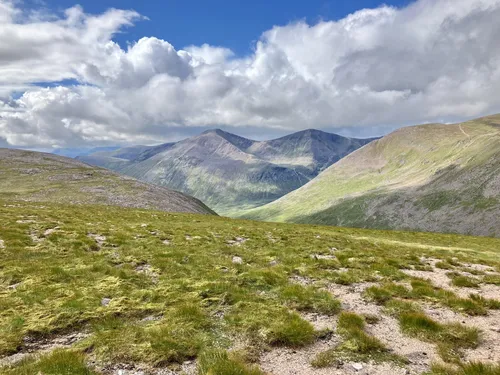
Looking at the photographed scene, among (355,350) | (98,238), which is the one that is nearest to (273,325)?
(355,350)

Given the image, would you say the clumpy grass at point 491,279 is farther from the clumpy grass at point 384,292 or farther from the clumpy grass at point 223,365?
the clumpy grass at point 223,365

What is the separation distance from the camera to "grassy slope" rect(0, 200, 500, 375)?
945 cm

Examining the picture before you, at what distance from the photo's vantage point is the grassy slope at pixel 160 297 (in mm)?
9453

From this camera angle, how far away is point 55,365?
827cm

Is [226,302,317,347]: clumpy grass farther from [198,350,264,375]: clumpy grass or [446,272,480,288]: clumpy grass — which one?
[446,272,480,288]: clumpy grass

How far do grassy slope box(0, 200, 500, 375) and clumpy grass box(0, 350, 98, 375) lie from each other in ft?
0.09

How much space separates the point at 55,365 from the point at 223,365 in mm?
4468

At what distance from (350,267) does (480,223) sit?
217252 mm

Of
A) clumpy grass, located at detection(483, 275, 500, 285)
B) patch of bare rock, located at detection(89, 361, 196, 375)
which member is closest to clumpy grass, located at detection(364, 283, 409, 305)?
clumpy grass, located at detection(483, 275, 500, 285)

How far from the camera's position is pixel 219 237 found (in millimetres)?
29844

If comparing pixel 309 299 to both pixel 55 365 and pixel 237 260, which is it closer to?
pixel 237 260

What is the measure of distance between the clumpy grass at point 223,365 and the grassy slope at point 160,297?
30mm

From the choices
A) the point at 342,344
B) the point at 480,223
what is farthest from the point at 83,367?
the point at 480,223

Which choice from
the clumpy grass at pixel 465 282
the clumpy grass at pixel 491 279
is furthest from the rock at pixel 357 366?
the clumpy grass at pixel 491 279
